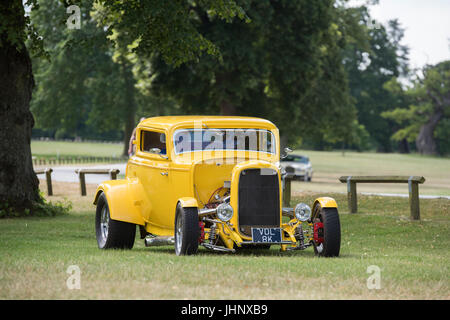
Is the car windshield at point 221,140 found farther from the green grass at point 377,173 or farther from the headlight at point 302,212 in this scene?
the green grass at point 377,173

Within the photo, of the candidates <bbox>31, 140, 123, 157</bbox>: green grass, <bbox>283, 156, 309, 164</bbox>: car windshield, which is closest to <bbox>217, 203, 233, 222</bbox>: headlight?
<bbox>283, 156, 309, 164</bbox>: car windshield

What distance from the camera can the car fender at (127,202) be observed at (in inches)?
469

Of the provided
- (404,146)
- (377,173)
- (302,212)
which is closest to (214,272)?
(302,212)

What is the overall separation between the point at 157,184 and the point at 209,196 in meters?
1.08

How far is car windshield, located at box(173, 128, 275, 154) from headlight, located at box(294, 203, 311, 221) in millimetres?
1354

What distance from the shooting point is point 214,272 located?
851 cm

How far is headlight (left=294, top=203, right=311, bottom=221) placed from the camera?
1082 cm

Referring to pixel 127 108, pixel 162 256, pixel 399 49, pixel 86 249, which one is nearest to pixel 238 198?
pixel 162 256

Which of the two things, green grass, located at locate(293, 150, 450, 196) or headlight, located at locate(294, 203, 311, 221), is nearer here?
headlight, located at locate(294, 203, 311, 221)

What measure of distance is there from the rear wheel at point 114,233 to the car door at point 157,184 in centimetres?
35

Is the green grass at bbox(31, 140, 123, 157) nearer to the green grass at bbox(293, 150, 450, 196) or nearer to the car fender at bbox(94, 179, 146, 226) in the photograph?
the green grass at bbox(293, 150, 450, 196)

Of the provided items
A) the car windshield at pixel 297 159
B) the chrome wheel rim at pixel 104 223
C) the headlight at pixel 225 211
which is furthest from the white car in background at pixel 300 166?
the headlight at pixel 225 211
